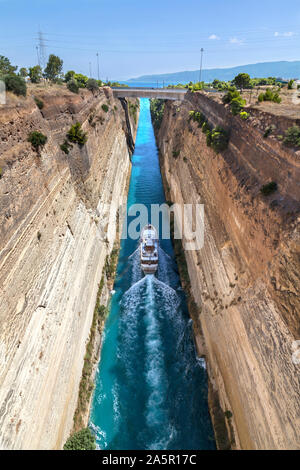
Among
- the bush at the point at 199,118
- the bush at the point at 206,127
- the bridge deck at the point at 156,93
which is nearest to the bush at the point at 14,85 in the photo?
the bush at the point at 206,127

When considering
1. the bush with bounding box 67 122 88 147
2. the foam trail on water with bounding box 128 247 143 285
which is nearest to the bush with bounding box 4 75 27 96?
the bush with bounding box 67 122 88 147

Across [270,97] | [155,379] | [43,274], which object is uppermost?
[270,97]

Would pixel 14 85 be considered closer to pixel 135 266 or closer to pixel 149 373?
pixel 135 266

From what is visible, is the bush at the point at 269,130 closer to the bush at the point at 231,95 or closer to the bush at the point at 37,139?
the bush at the point at 231,95

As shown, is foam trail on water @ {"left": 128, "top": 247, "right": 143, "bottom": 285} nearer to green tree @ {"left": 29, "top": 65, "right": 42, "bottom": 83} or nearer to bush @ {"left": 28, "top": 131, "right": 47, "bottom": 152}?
bush @ {"left": 28, "top": 131, "right": 47, "bottom": 152}

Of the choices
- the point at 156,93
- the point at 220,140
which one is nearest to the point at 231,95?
the point at 220,140

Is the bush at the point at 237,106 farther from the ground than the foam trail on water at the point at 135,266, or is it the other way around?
the bush at the point at 237,106

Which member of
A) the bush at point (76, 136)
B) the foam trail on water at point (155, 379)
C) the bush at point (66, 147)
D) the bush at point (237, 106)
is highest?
the bush at point (237, 106)
